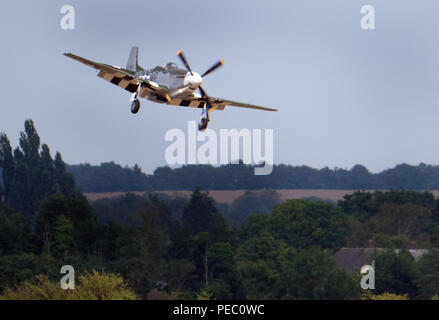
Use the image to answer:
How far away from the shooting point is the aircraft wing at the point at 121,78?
154 feet

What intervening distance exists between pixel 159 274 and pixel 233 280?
37.8 feet

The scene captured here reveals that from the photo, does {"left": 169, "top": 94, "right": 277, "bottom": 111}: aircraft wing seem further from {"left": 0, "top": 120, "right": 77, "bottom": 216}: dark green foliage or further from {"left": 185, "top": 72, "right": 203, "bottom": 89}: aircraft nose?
{"left": 0, "top": 120, "right": 77, "bottom": 216}: dark green foliage

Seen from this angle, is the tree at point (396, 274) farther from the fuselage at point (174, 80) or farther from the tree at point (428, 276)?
the fuselage at point (174, 80)

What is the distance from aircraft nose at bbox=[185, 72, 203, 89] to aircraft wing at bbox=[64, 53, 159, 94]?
195 cm

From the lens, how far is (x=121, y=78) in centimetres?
4822

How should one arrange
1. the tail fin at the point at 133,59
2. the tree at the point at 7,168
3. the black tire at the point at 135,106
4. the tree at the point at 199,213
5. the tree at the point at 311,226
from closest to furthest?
the black tire at the point at 135,106 < the tail fin at the point at 133,59 < the tree at the point at 7,168 < the tree at the point at 199,213 < the tree at the point at 311,226

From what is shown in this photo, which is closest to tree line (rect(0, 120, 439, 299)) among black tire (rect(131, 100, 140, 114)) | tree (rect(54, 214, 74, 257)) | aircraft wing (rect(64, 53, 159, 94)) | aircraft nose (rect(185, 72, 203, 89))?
tree (rect(54, 214, 74, 257))

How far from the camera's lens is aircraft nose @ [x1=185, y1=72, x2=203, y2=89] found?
45.9 metres

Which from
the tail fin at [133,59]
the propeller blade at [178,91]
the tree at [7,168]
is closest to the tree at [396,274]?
the tree at [7,168]

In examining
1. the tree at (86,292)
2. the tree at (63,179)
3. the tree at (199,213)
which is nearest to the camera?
the tree at (86,292)

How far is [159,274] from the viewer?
13250 cm
